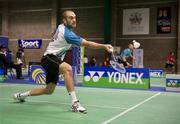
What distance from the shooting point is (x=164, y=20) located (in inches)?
877

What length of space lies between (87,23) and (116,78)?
50.9 ft

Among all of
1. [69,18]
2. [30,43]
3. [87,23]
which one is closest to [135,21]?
[87,23]

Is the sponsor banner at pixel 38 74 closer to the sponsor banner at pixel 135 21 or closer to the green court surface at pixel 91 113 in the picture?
the green court surface at pixel 91 113

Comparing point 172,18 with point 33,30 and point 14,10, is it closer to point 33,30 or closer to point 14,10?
point 33,30

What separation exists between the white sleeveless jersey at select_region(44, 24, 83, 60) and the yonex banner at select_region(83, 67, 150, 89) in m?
4.73

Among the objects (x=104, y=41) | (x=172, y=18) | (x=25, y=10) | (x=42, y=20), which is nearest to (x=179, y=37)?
(x=172, y=18)

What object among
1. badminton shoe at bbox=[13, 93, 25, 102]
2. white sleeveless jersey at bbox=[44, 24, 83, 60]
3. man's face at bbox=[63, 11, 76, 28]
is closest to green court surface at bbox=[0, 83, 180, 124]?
badminton shoe at bbox=[13, 93, 25, 102]

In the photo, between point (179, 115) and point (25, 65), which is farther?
point (25, 65)

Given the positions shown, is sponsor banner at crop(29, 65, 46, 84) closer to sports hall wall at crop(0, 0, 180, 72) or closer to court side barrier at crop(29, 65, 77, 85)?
court side barrier at crop(29, 65, 77, 85)

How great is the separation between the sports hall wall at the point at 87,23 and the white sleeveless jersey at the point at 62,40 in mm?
17565

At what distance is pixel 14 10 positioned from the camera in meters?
28.4

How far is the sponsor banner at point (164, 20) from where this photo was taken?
22094 mm

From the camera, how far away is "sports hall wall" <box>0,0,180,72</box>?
74.0ft

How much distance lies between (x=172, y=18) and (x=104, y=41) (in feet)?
16.4
